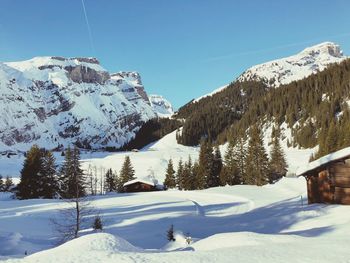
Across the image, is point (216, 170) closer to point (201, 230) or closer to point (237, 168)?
point (237, 168)

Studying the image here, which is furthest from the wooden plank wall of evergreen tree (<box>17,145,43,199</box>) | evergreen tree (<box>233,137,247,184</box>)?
evergreen tree (<box>233,137,247,184</box>)

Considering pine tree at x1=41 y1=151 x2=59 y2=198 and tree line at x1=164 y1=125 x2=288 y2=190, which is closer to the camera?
pine tree at x1=41 y1=151 x2=59 y2=198

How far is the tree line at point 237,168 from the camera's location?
73.6 meters

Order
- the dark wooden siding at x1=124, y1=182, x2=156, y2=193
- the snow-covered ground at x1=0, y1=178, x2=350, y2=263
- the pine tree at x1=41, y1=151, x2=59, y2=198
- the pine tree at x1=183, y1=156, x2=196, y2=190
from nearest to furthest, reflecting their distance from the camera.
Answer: the snow-covered ground at x1=0, y1=178, x2=350, y2=263 < the pine tree at x1=41, y1=151, x2=59, y2=198 < the pine tree at x1=183, y1=156, x2=196, y2=190 < the dark wooden siding at x1=124, y1=182, x2=156, y2=193

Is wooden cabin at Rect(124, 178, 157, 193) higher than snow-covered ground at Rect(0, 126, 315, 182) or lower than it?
lower

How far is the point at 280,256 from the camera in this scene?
9.40 metres

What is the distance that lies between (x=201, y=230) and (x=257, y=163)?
4375cm

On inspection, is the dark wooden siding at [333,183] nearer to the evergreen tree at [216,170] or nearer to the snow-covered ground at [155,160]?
the evergreen tree at [216,170]

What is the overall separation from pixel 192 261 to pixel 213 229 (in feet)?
78.9

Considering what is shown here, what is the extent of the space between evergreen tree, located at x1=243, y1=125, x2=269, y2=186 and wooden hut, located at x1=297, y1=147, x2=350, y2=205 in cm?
3722

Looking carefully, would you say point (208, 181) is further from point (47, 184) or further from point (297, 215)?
point (297, 215)

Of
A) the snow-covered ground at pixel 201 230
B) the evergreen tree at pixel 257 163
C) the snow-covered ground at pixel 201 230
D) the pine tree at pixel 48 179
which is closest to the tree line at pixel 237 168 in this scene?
the evergreen tree at pixel 257 163

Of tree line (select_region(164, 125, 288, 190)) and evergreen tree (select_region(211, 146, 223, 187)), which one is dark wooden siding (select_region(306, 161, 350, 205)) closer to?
tree line (select_region(164, 125, 288, 190))

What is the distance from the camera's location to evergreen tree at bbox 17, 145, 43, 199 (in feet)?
198
